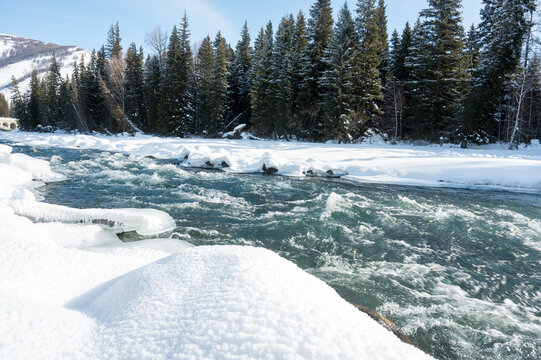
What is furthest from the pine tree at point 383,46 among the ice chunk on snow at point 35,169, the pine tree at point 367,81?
the ice chunk on snow at point 35,169

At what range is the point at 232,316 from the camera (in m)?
1.59

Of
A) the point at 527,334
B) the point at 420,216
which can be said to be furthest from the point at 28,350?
the point at 420,216

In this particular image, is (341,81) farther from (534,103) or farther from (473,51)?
(534,103)

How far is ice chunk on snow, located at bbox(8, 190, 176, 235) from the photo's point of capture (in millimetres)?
4980

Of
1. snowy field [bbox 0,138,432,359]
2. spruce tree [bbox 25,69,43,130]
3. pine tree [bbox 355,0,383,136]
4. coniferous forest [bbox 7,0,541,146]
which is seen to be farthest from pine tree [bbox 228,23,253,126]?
spruce tree [bbox 25,69,43,130]

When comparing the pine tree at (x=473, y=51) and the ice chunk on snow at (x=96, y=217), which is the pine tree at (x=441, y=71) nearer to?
the pine tree at (x=473, y=51)

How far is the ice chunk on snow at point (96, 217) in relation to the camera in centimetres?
498

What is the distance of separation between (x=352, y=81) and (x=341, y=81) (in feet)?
4.08

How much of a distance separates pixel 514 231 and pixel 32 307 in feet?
26.1

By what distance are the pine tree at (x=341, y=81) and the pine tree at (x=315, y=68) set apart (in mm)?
2522

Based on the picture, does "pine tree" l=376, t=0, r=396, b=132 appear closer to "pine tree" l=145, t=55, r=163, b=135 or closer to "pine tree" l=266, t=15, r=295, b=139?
"pine tree" l=266, t=15, r=295, b=139

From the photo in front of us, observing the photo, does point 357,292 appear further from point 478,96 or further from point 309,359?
point 478,96

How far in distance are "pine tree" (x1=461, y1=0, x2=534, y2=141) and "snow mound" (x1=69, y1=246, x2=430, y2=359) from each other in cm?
2253

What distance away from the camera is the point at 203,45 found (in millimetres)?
32469
